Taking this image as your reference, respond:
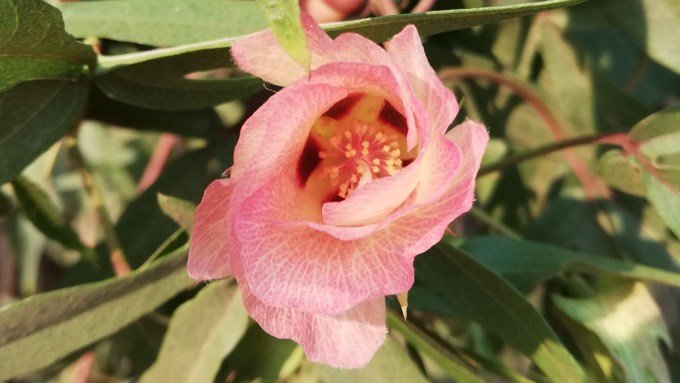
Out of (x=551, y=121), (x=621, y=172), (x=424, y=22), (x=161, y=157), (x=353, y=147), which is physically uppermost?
(x=424, y=22)

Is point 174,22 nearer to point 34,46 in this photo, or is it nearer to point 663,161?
point 34,46

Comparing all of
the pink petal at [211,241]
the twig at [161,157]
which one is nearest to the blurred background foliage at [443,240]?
the pink petal at [211,241]

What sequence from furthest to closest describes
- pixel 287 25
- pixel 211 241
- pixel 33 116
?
pixel 33 116 → pixel 211 241 → pixel 287 25

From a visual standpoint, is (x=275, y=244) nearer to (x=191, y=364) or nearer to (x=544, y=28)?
(x=191, y=364)

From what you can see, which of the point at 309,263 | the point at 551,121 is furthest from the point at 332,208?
the point at 551,121

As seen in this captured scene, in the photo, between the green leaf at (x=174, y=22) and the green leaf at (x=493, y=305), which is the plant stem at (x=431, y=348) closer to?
the green leaf at (x=493, y=305)

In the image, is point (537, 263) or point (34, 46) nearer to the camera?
point (34, 46)
